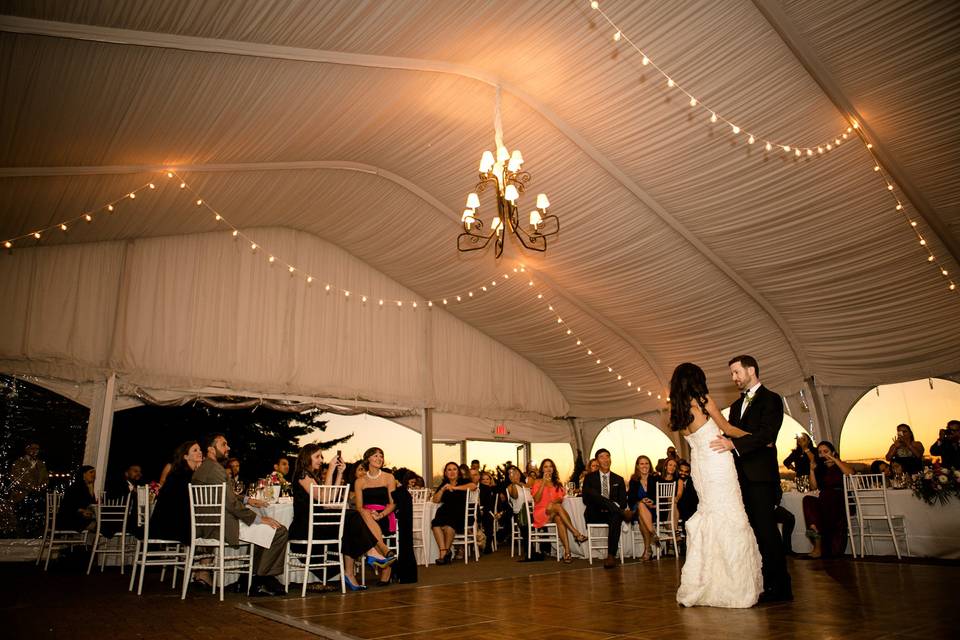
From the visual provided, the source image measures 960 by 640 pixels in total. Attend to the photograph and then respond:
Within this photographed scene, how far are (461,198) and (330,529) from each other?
564 centimetres

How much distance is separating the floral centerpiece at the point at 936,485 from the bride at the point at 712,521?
3.68 metres

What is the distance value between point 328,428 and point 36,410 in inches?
176

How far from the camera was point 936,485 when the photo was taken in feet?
19.5

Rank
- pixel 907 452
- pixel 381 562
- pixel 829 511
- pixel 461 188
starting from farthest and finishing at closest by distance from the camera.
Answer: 1. pixel 461 188
2. pixel 907 452
3. pixel 829 511
4. pixel 381 562

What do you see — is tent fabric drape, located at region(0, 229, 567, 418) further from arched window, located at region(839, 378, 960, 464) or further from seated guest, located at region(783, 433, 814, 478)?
seated guest, located at region(783, 433, 814, 478)

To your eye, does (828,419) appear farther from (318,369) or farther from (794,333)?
A: (318,369)

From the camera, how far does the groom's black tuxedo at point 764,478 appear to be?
356cm

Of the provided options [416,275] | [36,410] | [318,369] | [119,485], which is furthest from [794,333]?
[36,410]

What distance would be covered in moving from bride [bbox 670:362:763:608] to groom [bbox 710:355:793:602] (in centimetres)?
10

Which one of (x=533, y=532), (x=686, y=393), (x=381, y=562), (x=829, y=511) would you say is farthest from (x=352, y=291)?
(x=686, y=393)

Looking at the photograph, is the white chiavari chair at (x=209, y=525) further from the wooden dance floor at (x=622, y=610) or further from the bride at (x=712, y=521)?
the bride at (x=712, y=521)

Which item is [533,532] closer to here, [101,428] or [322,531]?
[322,531]

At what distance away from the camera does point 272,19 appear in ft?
17.0

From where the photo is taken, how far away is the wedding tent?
5.66 meters
